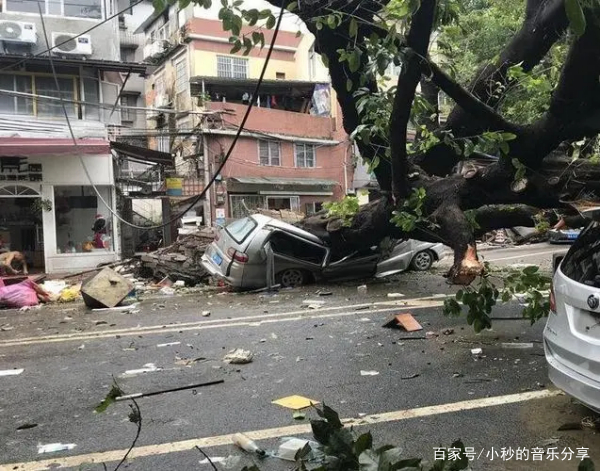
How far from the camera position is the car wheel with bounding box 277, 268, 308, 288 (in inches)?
479

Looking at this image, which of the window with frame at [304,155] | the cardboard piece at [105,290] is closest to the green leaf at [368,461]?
the cardboard piece at [105,290]

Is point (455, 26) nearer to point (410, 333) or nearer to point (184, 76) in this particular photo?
point (410, 333)

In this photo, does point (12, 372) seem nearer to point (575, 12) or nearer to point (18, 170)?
point (575, 12)

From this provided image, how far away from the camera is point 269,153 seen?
84.9ft

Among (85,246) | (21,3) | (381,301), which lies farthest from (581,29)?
(21,3)

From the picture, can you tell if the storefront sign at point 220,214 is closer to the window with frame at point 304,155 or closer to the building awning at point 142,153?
the building awning at point 142,153

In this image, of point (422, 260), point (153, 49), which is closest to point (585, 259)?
point (422, 260)

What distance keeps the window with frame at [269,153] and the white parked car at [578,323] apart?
22.4 meters

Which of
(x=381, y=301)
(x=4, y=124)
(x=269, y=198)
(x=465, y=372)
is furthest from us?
(x=269, y=198)

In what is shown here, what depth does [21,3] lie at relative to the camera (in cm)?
1720

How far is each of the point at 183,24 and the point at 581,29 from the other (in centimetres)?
2822

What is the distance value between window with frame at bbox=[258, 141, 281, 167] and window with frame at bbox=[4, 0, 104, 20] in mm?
9429

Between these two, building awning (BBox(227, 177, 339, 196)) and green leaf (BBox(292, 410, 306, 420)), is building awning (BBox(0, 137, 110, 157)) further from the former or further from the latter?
green leaf (BBox(292, 410, 306, 420))

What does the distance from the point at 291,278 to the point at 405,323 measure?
16.8ft
